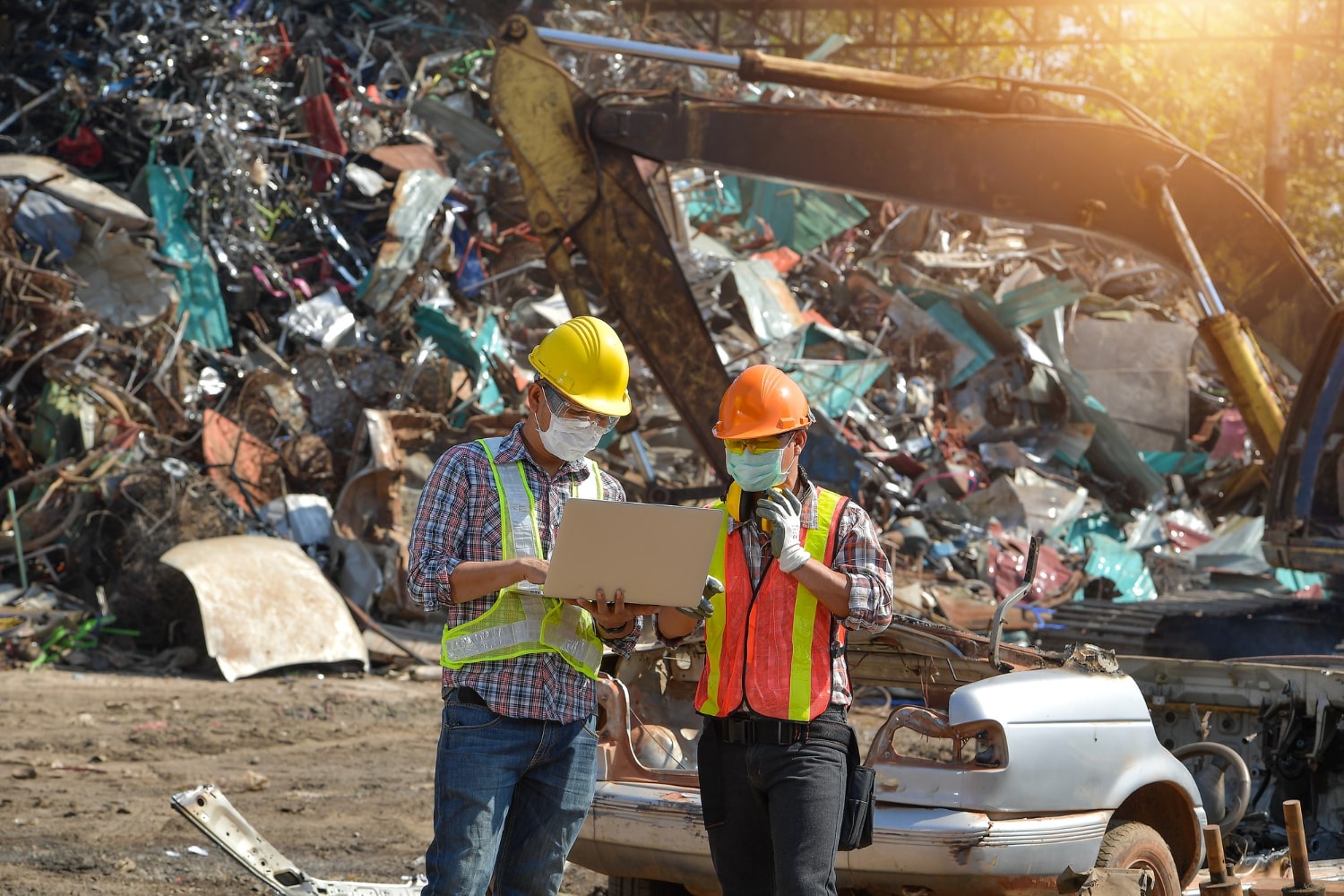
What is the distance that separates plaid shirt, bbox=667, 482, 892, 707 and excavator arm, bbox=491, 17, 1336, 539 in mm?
4964

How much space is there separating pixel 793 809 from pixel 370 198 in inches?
594

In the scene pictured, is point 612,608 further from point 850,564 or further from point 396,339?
point 396,339

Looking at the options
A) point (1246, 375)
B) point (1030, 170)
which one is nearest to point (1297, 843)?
point (1246, 375)

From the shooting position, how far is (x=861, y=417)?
16.9 meters

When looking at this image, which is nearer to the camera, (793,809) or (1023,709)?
(793,809)

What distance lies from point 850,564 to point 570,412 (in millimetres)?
787

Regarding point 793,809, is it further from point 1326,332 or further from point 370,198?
point 370,198

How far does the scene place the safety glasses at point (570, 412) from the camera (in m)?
3.66

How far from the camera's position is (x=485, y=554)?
Answer: 11.8 feet

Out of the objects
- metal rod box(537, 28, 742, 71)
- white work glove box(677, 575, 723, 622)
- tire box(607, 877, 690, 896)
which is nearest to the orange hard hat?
white work glove box(677, 575, 723, 622)

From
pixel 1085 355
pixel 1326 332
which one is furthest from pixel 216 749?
pixel 1085 355

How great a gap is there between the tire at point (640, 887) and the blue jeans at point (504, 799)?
1.31 metres

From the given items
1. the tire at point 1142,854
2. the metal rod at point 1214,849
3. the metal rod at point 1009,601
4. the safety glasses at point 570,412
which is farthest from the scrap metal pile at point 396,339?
the safety glasses at point 570,412

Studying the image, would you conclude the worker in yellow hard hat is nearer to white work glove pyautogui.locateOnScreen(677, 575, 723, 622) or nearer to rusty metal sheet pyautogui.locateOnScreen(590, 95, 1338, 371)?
white work glove pyautogui.locateOnScreen(677, 575, 723, 622)
